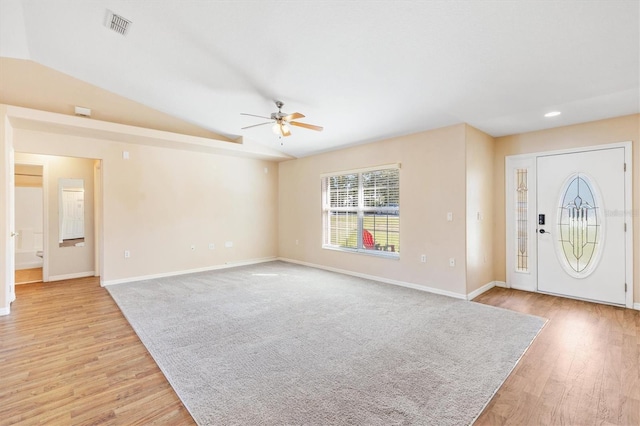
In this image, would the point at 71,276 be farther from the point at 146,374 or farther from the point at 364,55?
the point at 364,55

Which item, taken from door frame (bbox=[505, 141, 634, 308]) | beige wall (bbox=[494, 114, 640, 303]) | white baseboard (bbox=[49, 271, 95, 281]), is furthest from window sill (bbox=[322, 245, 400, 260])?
white baseboard (bbox=[49, 271, 95, 281])

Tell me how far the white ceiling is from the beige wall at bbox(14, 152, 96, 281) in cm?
196

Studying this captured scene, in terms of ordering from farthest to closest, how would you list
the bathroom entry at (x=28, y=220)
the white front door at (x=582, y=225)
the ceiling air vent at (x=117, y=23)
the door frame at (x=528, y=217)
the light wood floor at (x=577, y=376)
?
the bathroom entry at (x=28, y=220)
the door frame at (x=528, y=217)
the white front door at (x=582, y=225)
the ceiling air vent at (x=117, y=23)
the light wood floor at (x=577, y=376)

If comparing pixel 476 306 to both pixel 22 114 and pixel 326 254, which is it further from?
pixel 22 114

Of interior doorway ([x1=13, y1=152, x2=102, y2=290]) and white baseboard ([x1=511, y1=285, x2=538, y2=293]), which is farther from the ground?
interior doorway ([x1=13, y1=152, x2=102, y2=290])

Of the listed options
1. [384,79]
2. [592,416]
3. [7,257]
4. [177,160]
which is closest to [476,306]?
[592,416]

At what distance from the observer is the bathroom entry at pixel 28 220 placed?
6.24 meters

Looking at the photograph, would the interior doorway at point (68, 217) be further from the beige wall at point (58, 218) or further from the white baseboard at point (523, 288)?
the white baseboard at point (523, 288)

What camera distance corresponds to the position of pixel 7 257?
3715 millimetres

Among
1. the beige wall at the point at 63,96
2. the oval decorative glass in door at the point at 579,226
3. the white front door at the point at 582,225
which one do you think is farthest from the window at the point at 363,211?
the beige wall at the point at 63,96

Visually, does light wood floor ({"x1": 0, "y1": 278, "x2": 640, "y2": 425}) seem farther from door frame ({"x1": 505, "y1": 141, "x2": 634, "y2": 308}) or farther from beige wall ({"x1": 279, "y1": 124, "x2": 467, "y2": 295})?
beige wall ({"x1": 279, "y1": 124, "x2": 467, "y2": 295})

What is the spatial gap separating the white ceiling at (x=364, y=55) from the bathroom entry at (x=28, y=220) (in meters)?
3.60

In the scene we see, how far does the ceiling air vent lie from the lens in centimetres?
302

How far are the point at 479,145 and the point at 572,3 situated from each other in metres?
2.52
